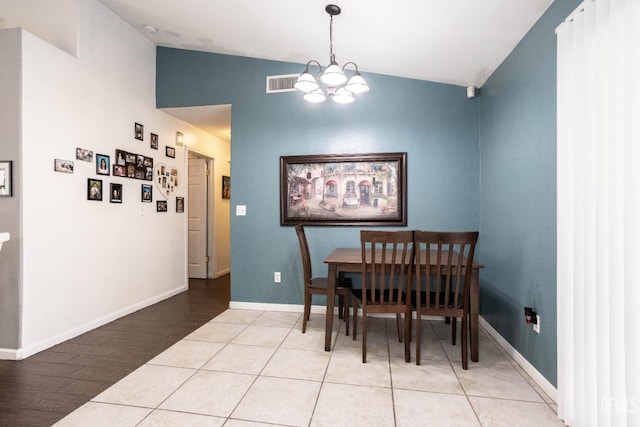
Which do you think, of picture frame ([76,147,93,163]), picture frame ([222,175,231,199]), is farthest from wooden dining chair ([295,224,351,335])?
picture frame ([222,175,231,199])

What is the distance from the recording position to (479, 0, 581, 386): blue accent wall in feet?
6.63

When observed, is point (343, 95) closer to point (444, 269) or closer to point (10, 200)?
point (444, 269)

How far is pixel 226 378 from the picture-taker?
2182 mm

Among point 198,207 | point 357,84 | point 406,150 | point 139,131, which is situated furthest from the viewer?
point 198,207

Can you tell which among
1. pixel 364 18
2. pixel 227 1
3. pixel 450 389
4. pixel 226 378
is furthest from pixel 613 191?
pixel 227 1

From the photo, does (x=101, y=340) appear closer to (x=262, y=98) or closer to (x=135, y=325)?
(x=135, y=325)

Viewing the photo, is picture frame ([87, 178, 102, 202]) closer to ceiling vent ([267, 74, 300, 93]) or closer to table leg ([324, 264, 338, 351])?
ceiling vent ([267, 74, 300, 93])

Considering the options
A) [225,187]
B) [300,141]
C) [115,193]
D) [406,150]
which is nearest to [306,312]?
[300,141]

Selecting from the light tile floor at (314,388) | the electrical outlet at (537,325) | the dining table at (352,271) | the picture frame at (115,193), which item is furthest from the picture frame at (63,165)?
the electrical outlet at (537,325)

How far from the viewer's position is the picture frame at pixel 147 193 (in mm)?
3781

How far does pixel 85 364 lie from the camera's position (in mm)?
2371

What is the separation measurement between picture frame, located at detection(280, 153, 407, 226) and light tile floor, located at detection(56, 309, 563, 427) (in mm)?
1315

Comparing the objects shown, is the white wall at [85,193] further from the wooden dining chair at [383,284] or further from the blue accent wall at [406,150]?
the wooden dining chair at [383,284]

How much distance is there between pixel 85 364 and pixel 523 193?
137 inches
